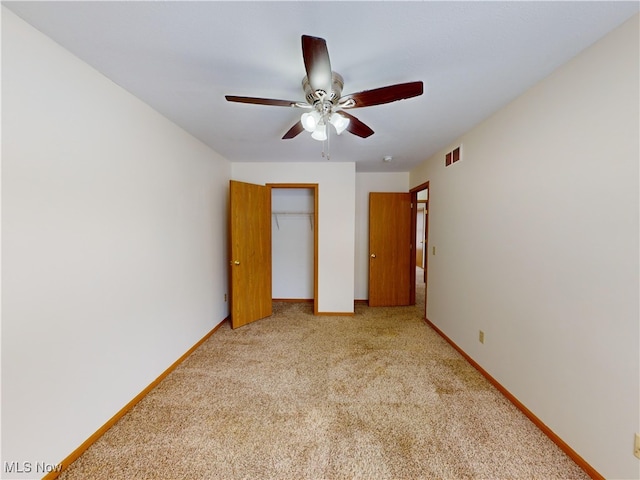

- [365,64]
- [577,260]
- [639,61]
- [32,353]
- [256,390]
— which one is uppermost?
[365,64]

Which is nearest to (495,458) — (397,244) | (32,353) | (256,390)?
(256,390)

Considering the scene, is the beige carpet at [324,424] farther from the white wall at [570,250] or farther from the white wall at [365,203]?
the white wall at [365,203]

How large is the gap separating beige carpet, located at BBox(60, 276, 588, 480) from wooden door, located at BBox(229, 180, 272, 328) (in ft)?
2.58

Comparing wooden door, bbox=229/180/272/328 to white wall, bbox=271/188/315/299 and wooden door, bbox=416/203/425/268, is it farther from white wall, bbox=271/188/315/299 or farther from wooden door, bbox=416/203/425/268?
wooden door, bbox=416/203/425/268

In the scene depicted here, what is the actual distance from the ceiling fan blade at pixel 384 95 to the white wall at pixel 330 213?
2220mm

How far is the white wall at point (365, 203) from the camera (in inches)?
172

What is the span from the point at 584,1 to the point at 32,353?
3076 millimetres

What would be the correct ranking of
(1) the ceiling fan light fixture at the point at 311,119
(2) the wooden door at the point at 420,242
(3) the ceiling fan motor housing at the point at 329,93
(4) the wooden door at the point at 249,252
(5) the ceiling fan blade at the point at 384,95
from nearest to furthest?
(5) the ceiling fan blade at the point at 384,95, (3) the ceiling fan motor housing at the point at 329,93, (1) the ceiling fan light fixture at the point at 311,119, (4) the wooden door at the point at 249,252, (2) the wooden door at the point at 420,242

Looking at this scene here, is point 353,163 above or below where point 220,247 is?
above

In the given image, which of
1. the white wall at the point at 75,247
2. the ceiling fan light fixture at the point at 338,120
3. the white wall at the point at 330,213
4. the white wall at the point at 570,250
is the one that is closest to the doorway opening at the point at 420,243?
the white wall at the point at 330,213

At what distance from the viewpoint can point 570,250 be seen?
4.87 ft

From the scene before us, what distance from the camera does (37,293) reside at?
1272mm

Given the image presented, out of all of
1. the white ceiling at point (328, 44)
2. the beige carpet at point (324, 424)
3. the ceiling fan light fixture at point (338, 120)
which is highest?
the white ceiling at point (328, 44)

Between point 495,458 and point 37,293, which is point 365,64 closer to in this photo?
point 37,293
